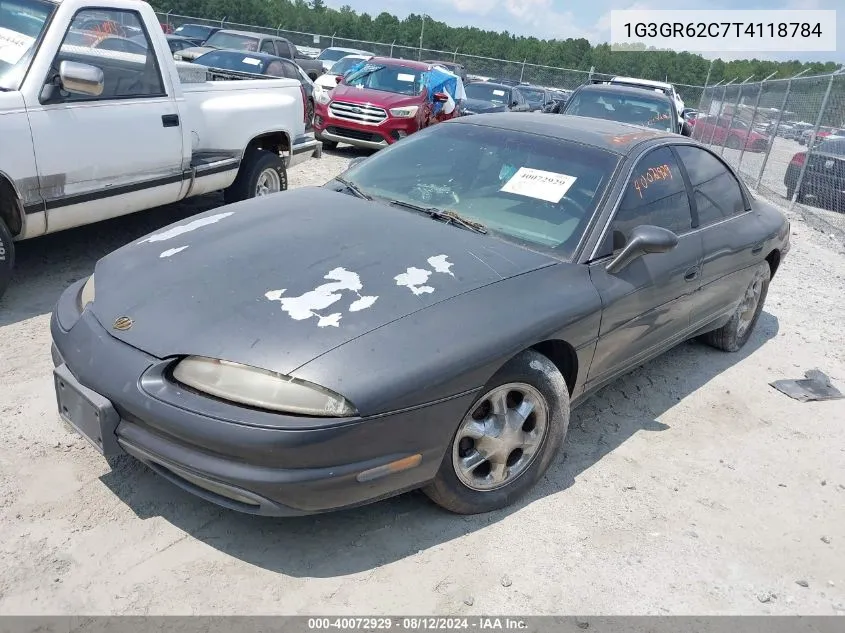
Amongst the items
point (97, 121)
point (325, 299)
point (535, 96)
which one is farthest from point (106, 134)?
point (535, 96)

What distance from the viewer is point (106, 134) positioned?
186 inches

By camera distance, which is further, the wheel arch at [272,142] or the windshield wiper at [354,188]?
the wheel arch at [272,142]

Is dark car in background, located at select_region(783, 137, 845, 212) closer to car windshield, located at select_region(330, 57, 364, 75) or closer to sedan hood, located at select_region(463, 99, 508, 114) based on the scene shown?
sedan hood, located at select_region(463, 99, 508, 114)

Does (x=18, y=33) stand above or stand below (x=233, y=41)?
above

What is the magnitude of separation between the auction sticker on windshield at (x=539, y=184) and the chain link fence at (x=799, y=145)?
7.81 meters

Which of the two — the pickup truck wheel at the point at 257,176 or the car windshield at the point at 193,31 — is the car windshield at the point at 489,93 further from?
the car windshield at the point at 193,31

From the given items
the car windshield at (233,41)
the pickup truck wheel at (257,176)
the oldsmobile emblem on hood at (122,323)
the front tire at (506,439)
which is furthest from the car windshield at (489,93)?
the oldsmobile emblem on hood at (122,323)

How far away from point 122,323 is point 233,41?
14269 millimetres

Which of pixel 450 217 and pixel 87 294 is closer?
pixel 87 294

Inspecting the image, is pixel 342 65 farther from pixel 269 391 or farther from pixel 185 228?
pixel 269 391

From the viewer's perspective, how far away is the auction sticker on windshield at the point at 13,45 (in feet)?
14.3

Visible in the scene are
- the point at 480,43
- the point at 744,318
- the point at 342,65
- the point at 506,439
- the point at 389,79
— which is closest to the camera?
the point at 506,439

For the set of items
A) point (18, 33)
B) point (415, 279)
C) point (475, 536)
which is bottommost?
point (475, 536)

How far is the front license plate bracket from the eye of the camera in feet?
8.15
